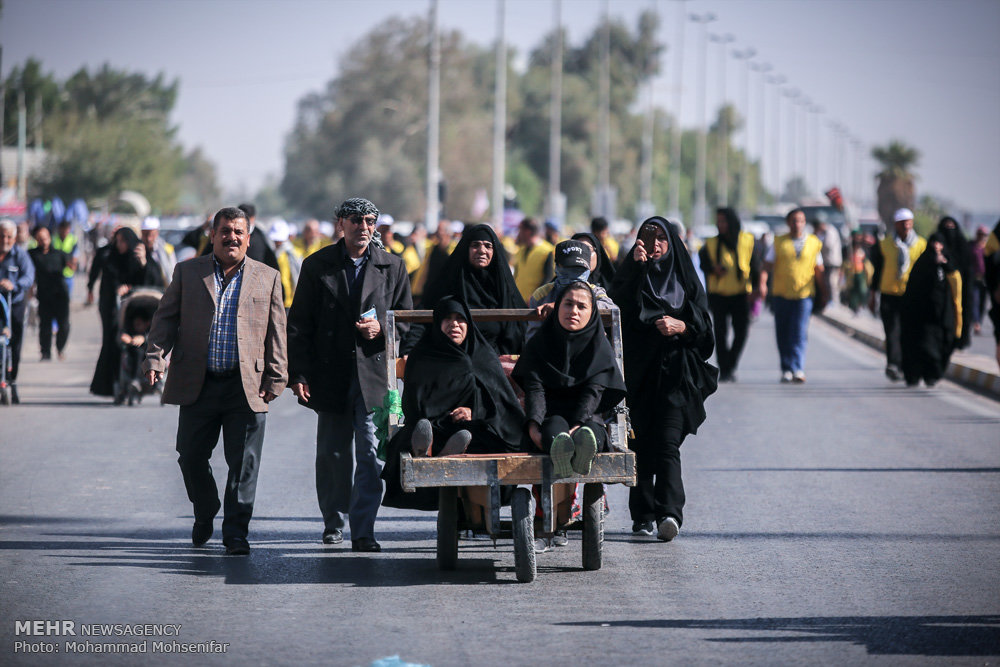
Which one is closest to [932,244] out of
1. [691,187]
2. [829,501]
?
[829,501]

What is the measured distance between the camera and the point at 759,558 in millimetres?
7734

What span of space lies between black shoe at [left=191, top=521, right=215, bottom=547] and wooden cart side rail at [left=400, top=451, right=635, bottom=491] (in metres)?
1.49

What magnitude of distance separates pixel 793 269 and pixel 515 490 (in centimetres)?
1132

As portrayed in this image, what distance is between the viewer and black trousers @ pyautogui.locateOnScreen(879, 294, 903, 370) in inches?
705

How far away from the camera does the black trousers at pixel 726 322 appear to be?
17891mm

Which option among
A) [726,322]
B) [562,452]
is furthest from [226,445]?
[726,322]

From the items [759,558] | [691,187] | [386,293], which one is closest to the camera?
[759,558]

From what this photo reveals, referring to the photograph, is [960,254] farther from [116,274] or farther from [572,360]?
[572,360]

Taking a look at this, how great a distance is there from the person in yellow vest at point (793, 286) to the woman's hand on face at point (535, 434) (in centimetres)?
1089

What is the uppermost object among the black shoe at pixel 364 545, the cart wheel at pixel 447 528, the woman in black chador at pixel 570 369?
the woman in black chador at pixel 570 369

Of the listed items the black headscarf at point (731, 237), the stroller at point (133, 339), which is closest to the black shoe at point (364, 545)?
the stroller at point (133, 339)

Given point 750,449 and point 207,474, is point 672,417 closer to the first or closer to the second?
point 207,474

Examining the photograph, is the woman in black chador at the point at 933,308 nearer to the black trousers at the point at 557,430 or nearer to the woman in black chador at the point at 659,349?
the woman in black chador at the point at 659,349

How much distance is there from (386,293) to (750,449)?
4767mm
